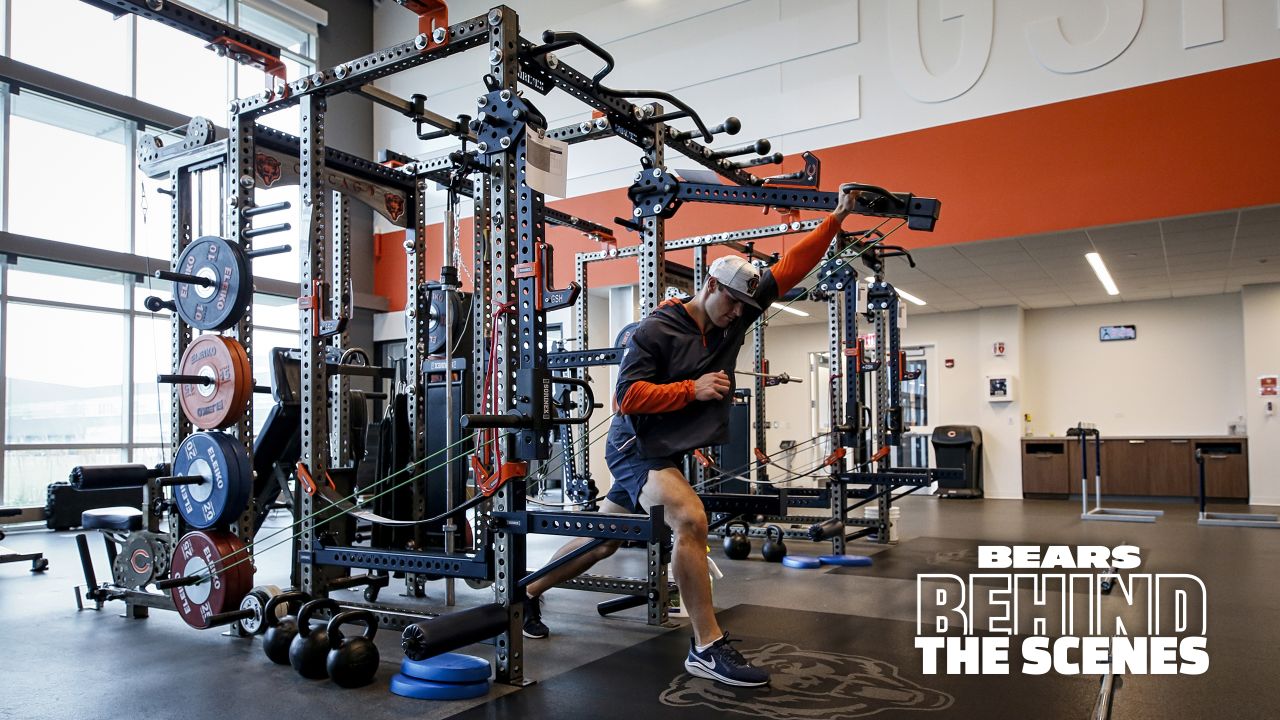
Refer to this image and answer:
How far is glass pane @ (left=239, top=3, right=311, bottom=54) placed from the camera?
11.8 meters

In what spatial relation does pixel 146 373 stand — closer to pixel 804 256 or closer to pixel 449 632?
pixel 449 632

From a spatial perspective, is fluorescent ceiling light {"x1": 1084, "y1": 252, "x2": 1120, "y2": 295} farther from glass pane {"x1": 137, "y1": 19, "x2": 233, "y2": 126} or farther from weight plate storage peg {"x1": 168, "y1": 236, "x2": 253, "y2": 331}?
glass pane {"x1": 137, "y1": 19, "x2": 233, "y2": 126}

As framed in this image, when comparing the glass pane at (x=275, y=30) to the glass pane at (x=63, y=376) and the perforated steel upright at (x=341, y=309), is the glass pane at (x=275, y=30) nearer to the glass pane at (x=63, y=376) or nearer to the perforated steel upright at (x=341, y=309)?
the glass pane at (x=63, y=376)

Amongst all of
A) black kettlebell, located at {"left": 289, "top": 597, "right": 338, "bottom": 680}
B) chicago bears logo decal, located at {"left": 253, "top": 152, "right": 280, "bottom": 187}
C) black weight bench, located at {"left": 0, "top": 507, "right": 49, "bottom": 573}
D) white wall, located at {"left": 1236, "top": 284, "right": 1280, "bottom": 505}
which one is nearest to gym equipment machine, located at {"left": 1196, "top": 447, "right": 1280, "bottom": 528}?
white wall, located at {"left": 1236, "top": 284, "right": 1280, "bottom": 505}

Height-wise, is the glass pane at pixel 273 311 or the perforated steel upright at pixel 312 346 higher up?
the glass pane at pixel 273 311

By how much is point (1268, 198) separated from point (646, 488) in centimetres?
669

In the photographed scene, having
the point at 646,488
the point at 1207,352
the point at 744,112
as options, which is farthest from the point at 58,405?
the point at 1207,352

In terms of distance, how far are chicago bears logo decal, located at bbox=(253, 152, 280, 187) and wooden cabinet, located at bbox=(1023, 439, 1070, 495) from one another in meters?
10.2

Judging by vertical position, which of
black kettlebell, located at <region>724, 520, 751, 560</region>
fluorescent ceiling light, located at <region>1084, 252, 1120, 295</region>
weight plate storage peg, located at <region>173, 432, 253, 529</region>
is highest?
fluorescent ceiling light, located at <region>1084, 252, 1120, 295</region>

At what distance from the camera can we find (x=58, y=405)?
9438 millimetres

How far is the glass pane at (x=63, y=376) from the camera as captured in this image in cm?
905

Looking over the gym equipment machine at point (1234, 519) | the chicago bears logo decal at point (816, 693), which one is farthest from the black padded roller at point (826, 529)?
the gym equipment machine at point (1234, 519)

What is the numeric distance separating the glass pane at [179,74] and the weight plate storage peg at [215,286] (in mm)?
7510

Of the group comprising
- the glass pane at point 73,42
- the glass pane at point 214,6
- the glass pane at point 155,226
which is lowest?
the glass pane at point 155,226
